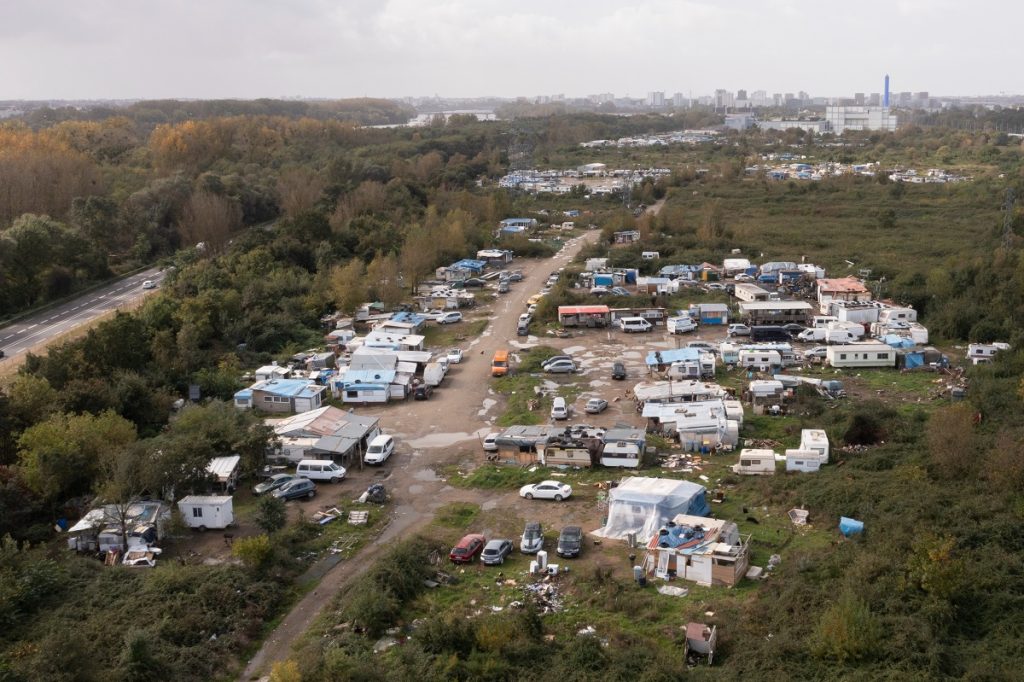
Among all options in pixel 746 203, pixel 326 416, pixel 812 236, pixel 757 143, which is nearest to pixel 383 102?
pixel 757 143

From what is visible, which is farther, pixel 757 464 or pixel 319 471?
pixel 319 471

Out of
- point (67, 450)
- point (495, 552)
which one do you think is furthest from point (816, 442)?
point (67, 450)

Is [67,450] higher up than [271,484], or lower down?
higher up

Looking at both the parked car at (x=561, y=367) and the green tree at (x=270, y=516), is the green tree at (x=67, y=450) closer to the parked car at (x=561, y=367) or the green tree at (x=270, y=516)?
the green tree at (x=270, y=516)

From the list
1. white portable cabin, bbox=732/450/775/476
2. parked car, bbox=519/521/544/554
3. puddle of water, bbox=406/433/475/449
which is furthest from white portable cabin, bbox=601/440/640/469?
puddle of water, bbox=406/433/475/449

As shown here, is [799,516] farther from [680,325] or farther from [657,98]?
[657,98]

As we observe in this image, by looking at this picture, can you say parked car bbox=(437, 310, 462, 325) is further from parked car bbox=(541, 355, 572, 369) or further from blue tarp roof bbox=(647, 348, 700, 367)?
blue tarp roof bbox=(647, 348, 700, 367)

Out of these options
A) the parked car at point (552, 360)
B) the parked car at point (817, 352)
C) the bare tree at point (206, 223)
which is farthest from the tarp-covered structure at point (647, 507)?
the bare tree at point (206, 223)

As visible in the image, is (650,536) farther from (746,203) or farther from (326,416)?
(746,203)
